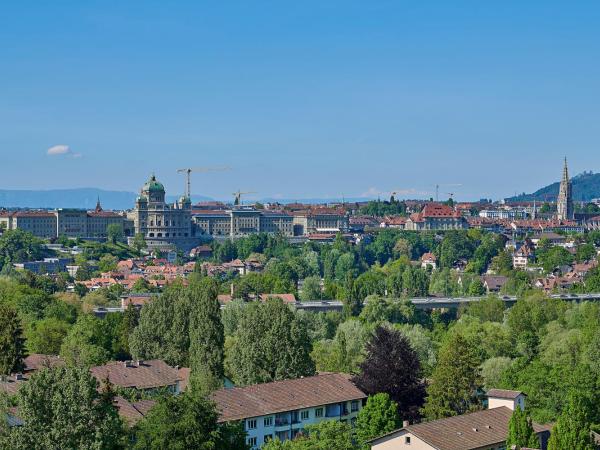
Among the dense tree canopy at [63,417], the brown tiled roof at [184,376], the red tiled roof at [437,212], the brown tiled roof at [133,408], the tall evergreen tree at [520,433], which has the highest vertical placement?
the red tiled roof at [437,212]

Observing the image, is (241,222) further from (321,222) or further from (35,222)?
(35,222)

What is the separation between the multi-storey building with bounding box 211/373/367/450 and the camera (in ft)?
111

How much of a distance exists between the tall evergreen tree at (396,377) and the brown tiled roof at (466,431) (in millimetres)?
4416

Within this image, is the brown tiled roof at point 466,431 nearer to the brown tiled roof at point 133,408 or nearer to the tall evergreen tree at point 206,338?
the brown tiled roof at point 133,408

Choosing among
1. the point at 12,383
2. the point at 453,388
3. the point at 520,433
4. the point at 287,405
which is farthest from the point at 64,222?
the point at 520,433

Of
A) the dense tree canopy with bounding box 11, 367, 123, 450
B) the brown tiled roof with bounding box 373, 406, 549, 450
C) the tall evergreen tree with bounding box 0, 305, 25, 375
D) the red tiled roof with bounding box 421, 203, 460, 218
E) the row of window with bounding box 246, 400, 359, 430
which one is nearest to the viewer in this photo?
the dense tree canopy with bounding box 11, 367, 123, 450

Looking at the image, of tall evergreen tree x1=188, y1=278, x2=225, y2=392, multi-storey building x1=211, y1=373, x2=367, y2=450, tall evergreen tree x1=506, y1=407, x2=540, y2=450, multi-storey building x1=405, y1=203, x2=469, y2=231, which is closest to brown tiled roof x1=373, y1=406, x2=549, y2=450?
tall evergreen tree x1=506, y1=407, x2=540, y2=450

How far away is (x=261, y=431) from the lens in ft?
112

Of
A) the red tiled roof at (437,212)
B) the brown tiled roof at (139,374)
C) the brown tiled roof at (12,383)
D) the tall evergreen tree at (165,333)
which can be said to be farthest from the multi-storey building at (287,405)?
the red tiled roof at (437,212)

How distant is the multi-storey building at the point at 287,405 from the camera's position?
3375 cm

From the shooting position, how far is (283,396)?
35.5 metres

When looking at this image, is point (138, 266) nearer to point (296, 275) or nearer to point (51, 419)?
point (296, 275)

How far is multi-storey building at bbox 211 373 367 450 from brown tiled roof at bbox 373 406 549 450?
179 inches

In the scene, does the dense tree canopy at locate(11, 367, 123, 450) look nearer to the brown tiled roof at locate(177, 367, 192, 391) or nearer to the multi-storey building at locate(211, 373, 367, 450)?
the multi-storey building at locate(211, 373, 367, 450)
